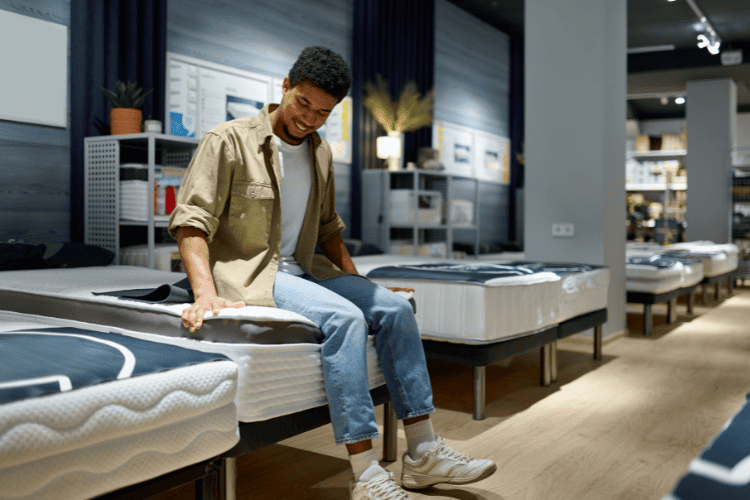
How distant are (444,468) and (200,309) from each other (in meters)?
0.77

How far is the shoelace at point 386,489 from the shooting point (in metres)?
1.51

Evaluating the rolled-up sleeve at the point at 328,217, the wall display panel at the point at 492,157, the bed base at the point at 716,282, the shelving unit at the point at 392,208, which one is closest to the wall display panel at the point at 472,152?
the wall display panel at the point at 492,157

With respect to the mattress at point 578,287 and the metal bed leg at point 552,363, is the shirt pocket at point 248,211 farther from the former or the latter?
the metal bed leg at point 552,363

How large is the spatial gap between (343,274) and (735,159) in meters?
9.29

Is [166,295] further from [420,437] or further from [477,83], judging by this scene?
[477,83]

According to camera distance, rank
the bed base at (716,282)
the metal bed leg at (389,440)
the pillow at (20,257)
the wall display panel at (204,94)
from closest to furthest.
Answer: the metal bed leg at (389,440) < the pillow at (20,257) < the wall display panel at (204,94) < the bed base at (716,282)

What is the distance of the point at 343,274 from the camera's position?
→ 6.52ft

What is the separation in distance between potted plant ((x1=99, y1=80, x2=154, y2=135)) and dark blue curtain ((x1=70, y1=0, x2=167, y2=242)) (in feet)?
0.41

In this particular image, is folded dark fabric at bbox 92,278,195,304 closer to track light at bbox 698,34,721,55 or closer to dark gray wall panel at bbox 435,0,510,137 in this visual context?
dark gray wall panel at bbox 435,0,510,137

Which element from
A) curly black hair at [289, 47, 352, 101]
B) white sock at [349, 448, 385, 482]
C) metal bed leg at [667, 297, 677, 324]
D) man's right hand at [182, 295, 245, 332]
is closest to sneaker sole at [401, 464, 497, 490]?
white sock at [349, 448, 385, 482]

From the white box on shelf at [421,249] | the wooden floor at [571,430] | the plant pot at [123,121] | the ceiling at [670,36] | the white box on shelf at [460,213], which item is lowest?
the wooden floor at [571,430]

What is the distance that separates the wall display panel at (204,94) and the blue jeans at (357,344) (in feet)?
8.64

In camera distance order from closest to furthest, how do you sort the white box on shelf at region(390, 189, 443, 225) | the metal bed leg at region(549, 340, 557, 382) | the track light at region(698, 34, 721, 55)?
the metal bed leg at region(549, 340, 557, 382)
the white box on shelf at region(390, 189, 443, 225)
the track light at region(698, 34, 721, 55)

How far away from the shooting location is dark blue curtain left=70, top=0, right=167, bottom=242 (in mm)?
3566
